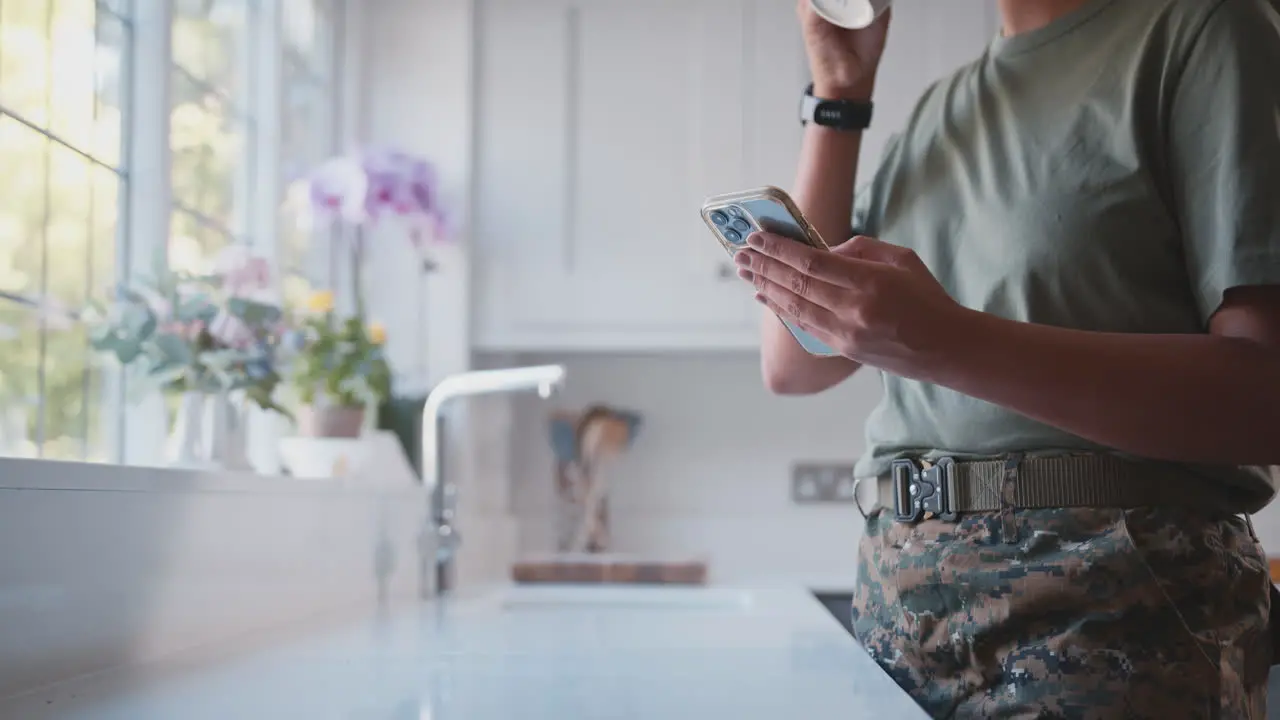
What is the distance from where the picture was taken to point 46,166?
1.51 metres

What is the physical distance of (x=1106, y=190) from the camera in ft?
2.90

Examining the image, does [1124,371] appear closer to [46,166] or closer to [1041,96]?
[1041,96]

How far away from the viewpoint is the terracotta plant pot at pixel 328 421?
78.2 inches

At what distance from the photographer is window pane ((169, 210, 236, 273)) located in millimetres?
1845

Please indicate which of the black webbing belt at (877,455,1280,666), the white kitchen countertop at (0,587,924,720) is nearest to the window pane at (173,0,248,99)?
the white kitchen countertop at (0,587,924,720)

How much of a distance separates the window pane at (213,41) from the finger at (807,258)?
131 cm

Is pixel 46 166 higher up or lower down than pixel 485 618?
higher up

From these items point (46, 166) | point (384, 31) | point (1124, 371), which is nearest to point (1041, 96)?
point (1124, 371)

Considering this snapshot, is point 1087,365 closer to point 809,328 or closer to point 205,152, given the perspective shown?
point 809,328

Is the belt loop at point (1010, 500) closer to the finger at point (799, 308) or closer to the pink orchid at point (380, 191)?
the finger at point (799, 308)

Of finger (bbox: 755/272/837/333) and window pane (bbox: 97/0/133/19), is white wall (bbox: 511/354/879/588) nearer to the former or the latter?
window pane (bbox: 97/0/133/19)

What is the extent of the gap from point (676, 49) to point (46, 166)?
4.30 feet

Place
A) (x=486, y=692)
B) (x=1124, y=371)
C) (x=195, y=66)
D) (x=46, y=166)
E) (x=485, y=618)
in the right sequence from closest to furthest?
1. (x=1124, y=371)
2. (x=486, y=692)
3. (x=46, y=166)
4. (x=485, y=618)
5. (x=195, y=66)

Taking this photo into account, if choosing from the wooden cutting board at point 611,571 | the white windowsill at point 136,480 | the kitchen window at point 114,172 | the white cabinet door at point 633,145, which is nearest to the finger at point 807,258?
the white windowsill at point 136,480
